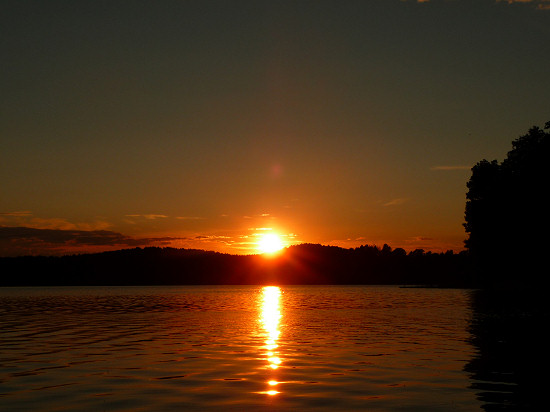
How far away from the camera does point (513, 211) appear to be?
99.7m

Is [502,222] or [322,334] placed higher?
[502,222]

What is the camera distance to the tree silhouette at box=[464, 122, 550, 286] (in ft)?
309

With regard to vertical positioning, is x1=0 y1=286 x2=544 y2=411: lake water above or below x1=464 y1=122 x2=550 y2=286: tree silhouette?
below

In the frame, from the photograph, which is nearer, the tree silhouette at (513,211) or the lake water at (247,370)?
the lake water at (247,370)

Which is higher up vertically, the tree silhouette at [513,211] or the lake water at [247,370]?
the tree silhouette at [513,211]

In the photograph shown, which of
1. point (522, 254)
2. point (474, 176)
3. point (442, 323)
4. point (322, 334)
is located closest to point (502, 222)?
point (522, 254)

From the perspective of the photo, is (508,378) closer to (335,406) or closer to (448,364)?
(448,364)

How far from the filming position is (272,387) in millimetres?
20719

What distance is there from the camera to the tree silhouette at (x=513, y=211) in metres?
94.2

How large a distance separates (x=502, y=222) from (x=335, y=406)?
304ft

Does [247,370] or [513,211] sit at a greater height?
[513,211]

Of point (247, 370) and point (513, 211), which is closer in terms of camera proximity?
point (247, 370)

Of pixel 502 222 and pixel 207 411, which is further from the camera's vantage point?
pixel 502 222

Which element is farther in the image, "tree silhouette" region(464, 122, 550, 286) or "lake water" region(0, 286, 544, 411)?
"tree silhouette" region(464, 122, 550, 286)
